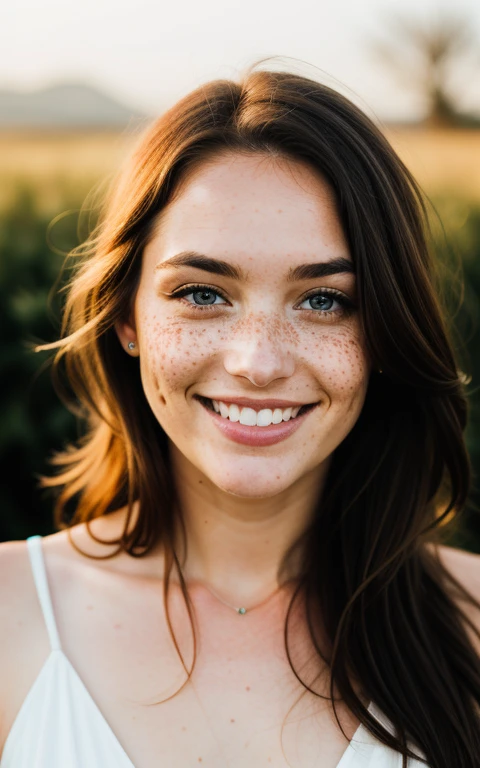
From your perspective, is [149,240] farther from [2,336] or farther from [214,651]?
[2,336]

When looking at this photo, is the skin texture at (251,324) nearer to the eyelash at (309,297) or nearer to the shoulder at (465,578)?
the eyelash at (309,297)

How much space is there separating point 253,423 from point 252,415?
20 mm

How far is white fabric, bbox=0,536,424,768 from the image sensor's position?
2.01m

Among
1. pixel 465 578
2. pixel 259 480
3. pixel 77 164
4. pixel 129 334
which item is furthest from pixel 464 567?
pixel 77 164

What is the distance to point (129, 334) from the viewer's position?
2.28 metres

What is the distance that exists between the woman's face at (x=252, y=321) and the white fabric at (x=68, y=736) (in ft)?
1.95

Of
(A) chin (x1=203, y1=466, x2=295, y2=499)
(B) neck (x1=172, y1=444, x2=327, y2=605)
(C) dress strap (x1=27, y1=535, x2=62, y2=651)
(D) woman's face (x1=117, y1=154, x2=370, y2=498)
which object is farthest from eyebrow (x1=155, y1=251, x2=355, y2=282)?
(C) dress strap (x1=27, y1=535, x2=62, y2=651)

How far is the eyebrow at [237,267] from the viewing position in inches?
77.2

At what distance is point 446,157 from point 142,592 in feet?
8.87

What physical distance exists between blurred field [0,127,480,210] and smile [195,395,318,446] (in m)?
1.67

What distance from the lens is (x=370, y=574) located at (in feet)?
7.55

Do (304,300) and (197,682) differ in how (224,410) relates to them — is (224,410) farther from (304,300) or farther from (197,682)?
(197,682)

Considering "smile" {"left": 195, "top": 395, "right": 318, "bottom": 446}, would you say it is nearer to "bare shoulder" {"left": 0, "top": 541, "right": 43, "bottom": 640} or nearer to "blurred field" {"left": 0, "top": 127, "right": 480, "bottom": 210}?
"bare shoulder" {"left": 0, "top": 541, "right": 43, "bottom": 640}

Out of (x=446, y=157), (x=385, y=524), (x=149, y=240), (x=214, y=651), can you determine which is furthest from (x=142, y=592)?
(x=446, y=157)
